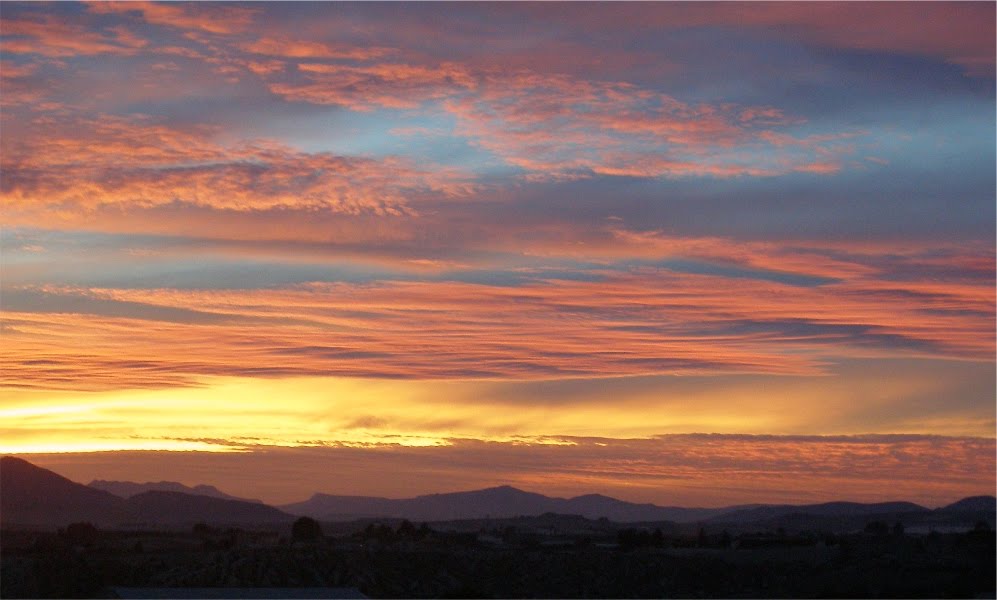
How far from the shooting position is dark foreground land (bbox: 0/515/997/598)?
348ft

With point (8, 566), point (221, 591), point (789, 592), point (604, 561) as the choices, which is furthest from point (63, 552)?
point (789, 592)

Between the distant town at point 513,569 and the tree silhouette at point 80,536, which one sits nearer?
the distant town at point 513,569

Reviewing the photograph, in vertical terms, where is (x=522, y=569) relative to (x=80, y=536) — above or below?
below

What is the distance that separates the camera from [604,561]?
131500 mm

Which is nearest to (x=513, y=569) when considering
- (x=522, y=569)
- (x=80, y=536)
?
(x=522, y=569)

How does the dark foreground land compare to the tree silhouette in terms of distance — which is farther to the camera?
the tree silhouette

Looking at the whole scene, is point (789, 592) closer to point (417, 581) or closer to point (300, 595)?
point (417, 581)

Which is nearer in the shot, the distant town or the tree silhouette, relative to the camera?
the distant town

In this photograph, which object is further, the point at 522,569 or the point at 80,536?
the point at 80,536

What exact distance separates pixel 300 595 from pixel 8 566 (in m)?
37.0

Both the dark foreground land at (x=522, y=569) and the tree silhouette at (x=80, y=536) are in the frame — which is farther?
the tree silhouette at (x=80, y=536)

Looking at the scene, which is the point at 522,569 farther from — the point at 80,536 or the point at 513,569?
the point at 80,536

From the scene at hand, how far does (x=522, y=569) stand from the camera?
126250 millimetres

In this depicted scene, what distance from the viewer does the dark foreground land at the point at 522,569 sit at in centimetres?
10606
